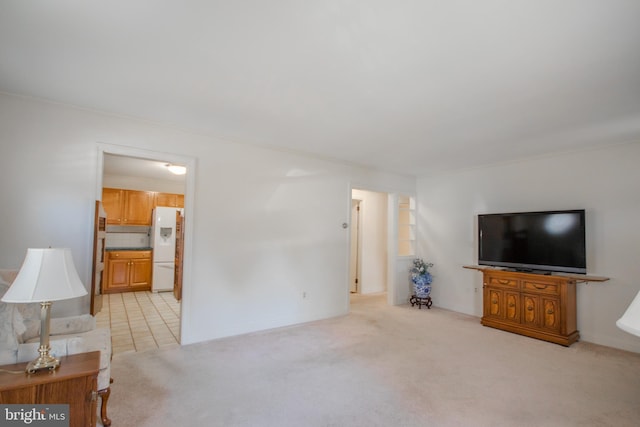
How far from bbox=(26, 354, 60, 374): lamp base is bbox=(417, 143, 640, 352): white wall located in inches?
207

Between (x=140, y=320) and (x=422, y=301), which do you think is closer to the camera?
(x=140, y=320)

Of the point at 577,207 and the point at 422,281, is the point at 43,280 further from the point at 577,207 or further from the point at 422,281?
the point at 577,207

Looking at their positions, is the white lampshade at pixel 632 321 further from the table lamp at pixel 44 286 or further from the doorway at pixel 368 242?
the doorway at pixel 368 242

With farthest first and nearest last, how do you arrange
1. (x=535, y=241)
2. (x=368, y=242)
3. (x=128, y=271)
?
(x=368, y=242) < (x=128, y=271) < (x=535, y=241)

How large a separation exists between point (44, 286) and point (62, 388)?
0.55 metres

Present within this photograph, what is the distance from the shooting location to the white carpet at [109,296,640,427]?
2172mm

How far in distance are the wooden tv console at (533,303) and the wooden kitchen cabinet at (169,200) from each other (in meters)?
6.47

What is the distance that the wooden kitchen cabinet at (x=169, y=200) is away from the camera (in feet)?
22.9

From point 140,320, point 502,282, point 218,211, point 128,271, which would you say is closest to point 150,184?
point 128,271

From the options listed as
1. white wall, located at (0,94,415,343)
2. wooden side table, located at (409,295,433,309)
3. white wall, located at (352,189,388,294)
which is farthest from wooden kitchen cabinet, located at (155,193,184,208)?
wooden side table, located at (409,295,433,309)

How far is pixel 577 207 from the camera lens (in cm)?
397

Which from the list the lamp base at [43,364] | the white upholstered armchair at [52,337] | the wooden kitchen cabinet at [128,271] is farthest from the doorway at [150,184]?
the lamp base at [43,364]

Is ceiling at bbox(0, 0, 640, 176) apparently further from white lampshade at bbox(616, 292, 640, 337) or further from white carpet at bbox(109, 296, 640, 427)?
white carpet at bbox(109, 296, 640, 427)

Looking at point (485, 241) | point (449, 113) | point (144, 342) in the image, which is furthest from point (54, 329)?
point (485, 241)
